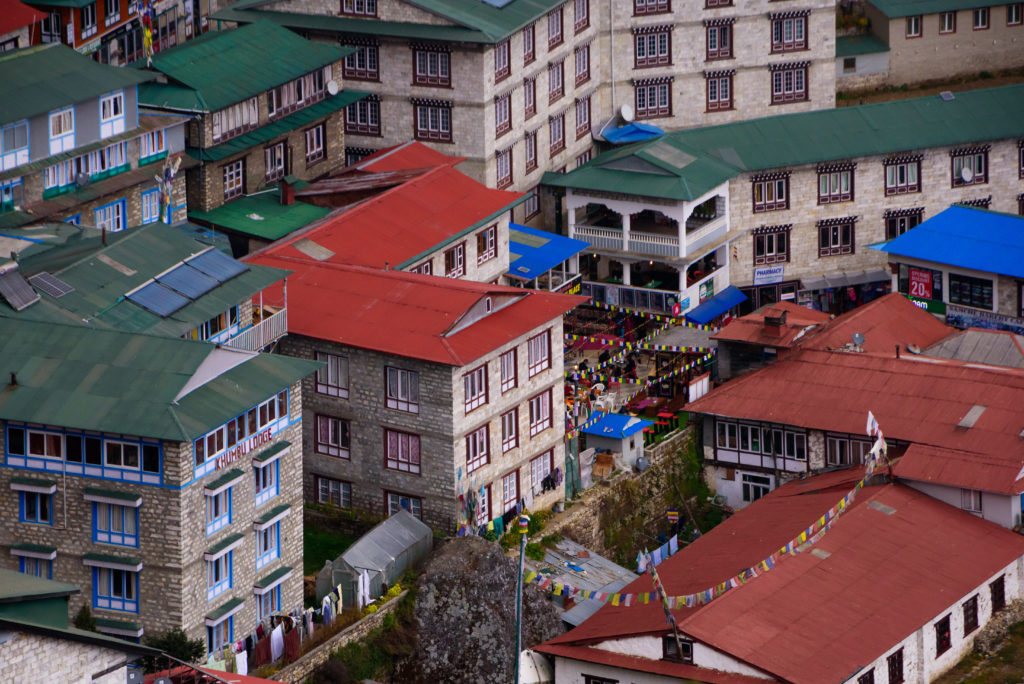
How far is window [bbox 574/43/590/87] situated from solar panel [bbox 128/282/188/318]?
136 feet

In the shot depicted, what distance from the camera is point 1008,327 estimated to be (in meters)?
126

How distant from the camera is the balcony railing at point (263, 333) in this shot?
101562 millimetres

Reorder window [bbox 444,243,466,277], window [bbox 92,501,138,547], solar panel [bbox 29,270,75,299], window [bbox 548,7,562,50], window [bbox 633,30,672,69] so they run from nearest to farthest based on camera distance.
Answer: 1. window [bbox 92,501,138,547]
2. solar panel [bbox 29,270,75,299]
3. window [bbox 444,243,466,277]
4. window [bbox 548,7,562,50]
5. window [bbox 633,30,672,69]

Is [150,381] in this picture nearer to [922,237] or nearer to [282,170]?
[282,170]

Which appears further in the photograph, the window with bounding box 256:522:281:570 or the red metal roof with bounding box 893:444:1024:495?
the red metal roof with bounding box 893:444:1024:495

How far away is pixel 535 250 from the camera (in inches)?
4953

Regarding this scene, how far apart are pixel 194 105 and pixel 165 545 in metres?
Result: 32.6

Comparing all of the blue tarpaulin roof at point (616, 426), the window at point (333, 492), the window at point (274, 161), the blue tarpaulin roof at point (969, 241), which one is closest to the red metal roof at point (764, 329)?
the blue tarpaulin roof at point (616, 426)

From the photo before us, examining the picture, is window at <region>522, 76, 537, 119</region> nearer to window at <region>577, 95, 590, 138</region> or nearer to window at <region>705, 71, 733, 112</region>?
window at <region>577, 95, 590, 138</region>

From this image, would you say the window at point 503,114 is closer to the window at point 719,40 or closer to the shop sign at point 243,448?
the window at point 719,40

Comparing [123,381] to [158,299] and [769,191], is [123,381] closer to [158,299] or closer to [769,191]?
[158,299]

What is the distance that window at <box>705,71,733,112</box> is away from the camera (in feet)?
456

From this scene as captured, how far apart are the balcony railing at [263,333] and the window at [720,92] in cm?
4229

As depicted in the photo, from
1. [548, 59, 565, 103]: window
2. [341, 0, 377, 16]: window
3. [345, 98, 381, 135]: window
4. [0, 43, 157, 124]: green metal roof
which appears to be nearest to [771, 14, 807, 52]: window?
[548, 59, 565, 103]: window
